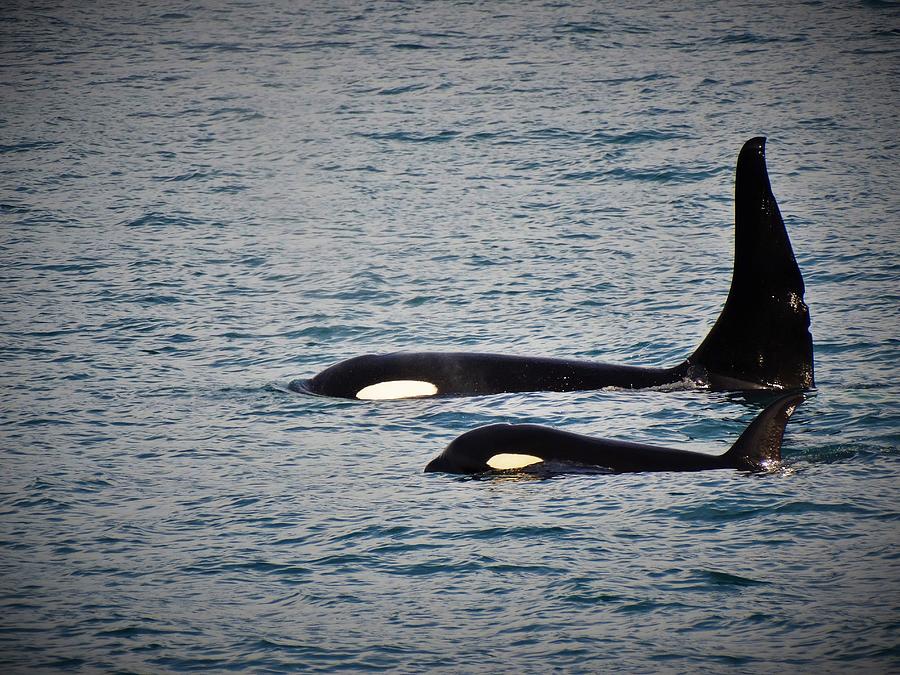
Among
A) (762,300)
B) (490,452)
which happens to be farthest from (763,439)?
(762,300)

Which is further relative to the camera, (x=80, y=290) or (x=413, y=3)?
(x=413, y=3)

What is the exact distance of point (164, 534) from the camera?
10.1 m

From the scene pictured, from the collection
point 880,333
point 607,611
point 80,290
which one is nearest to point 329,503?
point 607,611

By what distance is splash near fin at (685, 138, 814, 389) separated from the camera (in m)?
12.9

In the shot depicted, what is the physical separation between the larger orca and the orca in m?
2.56

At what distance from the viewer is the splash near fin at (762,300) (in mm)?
12930

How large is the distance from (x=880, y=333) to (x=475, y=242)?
7089 mm

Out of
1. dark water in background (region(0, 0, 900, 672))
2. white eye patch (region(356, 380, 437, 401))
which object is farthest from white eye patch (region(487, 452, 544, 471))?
white eye patch (region(356, 380, 437, 401))

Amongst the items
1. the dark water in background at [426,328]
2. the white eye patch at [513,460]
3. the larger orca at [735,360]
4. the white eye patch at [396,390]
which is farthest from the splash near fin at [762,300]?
the white eye patch at [513,460]

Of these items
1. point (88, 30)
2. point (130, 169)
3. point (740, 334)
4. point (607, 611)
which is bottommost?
point (607, 611)

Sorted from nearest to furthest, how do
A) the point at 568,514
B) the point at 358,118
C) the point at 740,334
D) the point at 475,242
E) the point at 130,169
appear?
the point at 568,514, the point at 740,334, the point at 475,242, the point at 130,169, the point at 358,118

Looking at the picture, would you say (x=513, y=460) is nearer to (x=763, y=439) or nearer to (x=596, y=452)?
(x=596, y=452)

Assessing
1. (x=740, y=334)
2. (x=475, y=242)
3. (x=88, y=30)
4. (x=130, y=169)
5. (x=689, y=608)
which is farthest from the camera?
(x=88, y=30)

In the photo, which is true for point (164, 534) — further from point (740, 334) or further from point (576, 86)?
point (576, 86)
